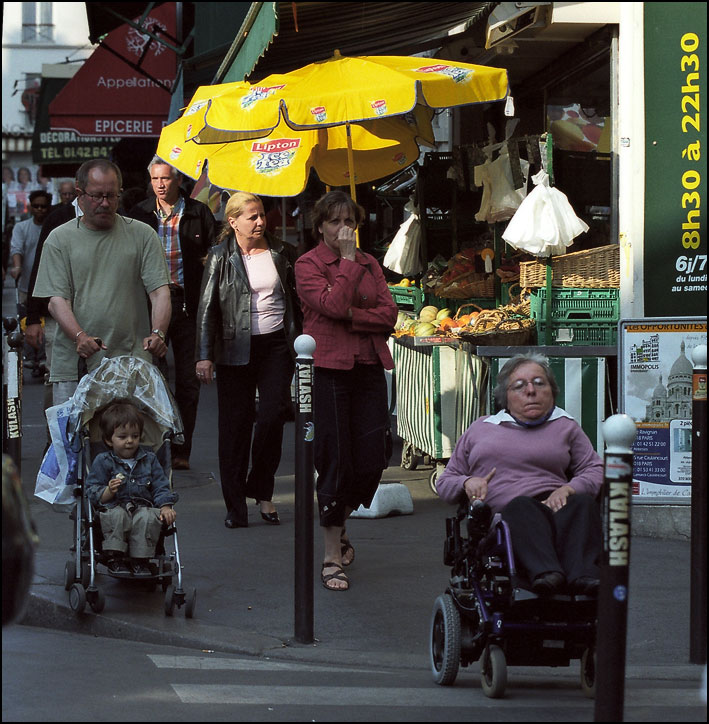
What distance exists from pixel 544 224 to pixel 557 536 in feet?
13.6

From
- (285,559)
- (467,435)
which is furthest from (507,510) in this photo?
(285,559)

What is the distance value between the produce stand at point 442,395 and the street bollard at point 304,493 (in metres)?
3.15

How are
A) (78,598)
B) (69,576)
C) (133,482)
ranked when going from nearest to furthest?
(78,598) < (69,576) < (133,482)

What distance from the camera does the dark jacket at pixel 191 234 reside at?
980 centimetres

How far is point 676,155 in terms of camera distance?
7.93 metres

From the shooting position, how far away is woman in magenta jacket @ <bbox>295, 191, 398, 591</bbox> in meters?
6.91

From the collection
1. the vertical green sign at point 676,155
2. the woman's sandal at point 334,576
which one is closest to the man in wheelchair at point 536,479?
the woman's sandal at point 334,576

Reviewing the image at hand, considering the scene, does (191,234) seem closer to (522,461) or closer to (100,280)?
(100,280)

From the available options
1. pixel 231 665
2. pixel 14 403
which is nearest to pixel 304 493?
pixel 231 665

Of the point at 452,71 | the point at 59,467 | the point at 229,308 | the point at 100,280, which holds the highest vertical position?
the point at 452,71

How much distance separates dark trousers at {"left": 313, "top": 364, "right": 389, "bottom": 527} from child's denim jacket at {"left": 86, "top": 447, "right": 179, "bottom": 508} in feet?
2.70

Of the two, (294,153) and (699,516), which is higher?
(294,153)

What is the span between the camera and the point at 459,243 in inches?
451

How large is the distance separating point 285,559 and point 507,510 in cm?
257
